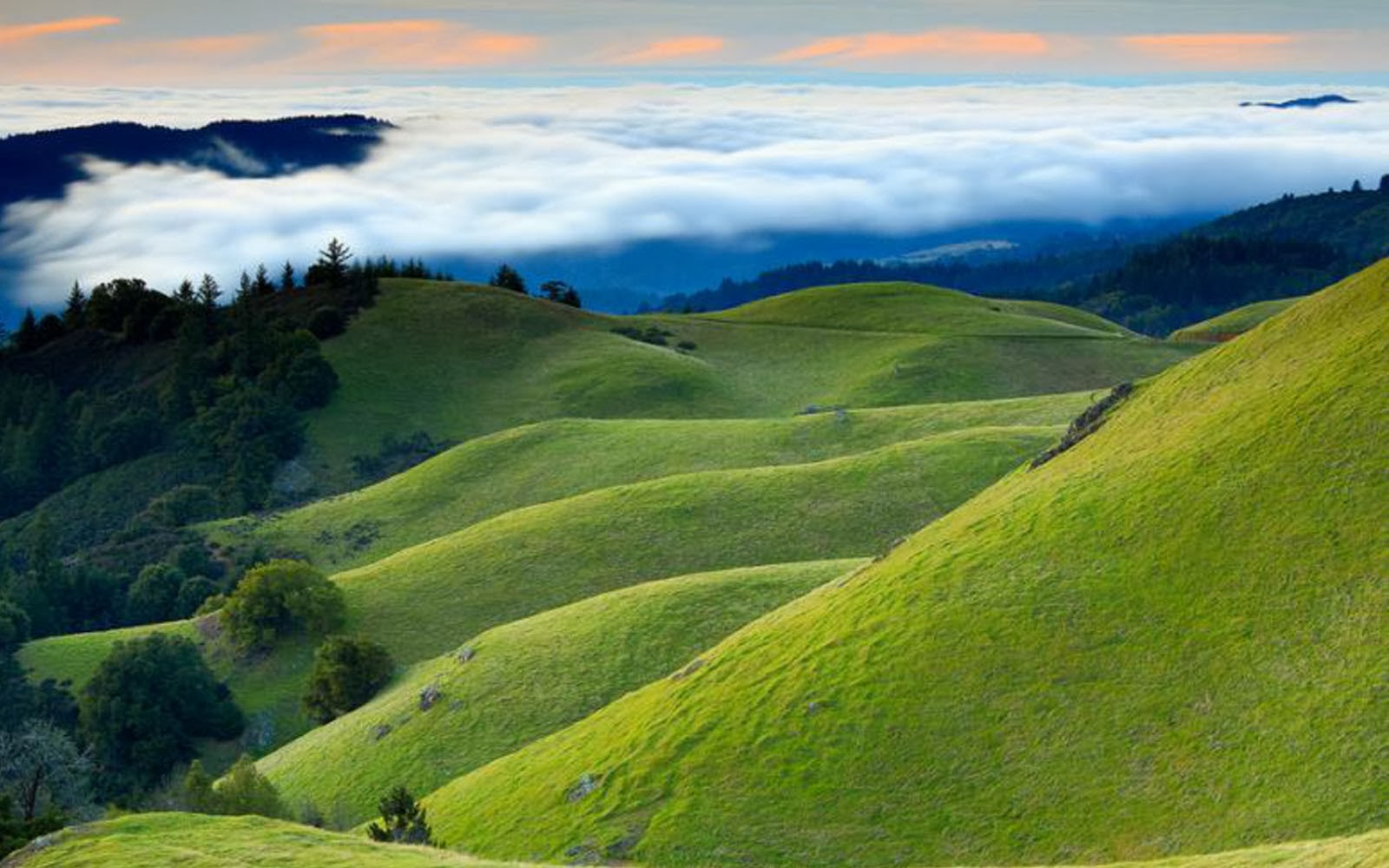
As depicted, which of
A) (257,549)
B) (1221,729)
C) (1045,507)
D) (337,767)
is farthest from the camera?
(257,549)

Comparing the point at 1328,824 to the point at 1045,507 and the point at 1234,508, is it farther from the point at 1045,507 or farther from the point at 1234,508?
the point at 1045,507

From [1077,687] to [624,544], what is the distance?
145 feet

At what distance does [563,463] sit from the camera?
113562 millimetres

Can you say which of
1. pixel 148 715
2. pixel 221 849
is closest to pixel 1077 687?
pixel 221 849

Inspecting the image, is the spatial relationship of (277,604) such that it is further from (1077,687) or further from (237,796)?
(1077,687)

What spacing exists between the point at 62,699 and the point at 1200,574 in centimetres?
6551

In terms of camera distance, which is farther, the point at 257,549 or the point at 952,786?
the point at 257,549

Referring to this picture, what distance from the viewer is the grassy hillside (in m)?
34.9

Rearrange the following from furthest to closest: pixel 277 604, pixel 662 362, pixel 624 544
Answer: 1. pixel 662 362
2. pixel 277 604
3. pixel 624 544

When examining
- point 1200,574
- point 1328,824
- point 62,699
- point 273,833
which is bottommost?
point 62,699

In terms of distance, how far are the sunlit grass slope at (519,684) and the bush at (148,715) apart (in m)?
11.4

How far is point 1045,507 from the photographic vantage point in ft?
163

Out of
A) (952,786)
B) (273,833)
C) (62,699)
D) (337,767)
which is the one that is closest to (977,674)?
(952,786)

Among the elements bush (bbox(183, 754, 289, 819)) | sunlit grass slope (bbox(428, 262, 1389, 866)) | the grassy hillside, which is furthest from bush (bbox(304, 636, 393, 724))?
the grassy hillside
